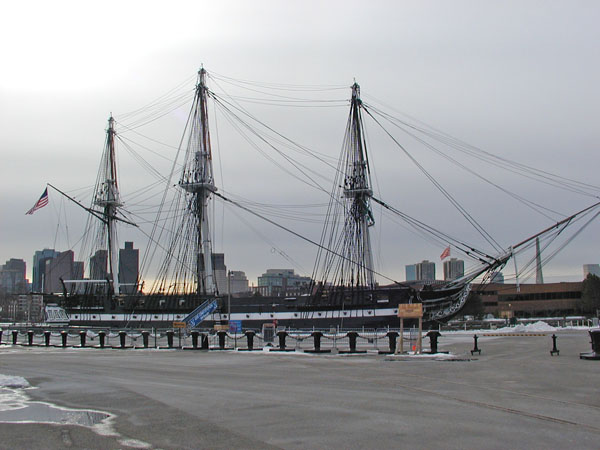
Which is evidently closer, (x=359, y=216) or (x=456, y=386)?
(x=456, y=386)

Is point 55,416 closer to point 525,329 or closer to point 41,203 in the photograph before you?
point 525,329

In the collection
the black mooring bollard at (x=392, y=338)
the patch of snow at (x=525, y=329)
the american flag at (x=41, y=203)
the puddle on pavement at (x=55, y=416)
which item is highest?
the american flag at (x=41, y=203)

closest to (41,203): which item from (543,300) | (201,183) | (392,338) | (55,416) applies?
(201,183)

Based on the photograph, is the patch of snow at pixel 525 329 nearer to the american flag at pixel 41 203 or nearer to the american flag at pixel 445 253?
the american flag at pixel 445 253

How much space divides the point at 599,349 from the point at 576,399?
8.92 meters

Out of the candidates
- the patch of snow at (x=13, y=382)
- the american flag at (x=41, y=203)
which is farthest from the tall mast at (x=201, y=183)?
the patch of snow at (x=13, y=382)

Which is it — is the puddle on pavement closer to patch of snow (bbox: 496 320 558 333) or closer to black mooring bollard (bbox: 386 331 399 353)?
black mooring bollard (bbox: 386 331 399 353)

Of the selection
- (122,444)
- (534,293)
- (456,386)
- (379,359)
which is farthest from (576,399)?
(534,293)

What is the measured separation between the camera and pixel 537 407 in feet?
34.1

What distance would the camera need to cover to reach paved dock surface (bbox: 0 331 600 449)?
314 inches

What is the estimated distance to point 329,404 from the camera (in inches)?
429

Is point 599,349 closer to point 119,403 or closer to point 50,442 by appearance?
point 119,403

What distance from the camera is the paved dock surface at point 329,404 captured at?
7.96 metres

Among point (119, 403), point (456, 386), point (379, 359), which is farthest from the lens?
point (379, 359)
